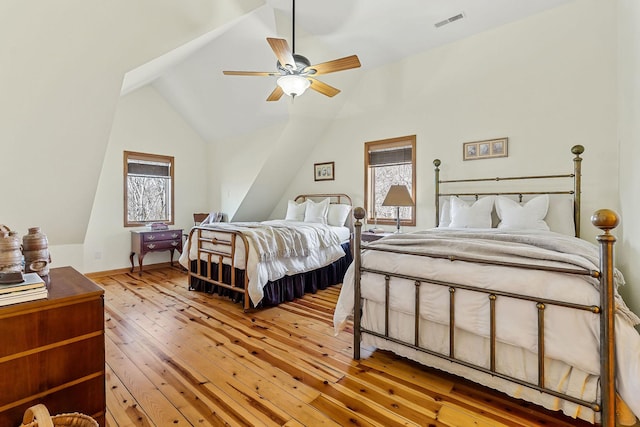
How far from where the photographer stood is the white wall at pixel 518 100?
3.04m

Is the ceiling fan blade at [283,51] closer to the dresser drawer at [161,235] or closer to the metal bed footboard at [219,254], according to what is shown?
the metal bed footboard at [219,254]

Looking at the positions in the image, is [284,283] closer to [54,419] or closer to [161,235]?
[54,419]

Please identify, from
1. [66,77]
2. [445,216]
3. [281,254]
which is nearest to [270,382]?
[281,254]

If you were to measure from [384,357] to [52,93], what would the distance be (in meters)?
3.52

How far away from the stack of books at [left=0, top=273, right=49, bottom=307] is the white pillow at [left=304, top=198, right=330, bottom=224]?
3.67 metres

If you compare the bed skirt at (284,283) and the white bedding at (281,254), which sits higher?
the white bedding at (281,254)

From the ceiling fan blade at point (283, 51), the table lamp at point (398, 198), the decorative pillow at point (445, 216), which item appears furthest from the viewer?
the table lamp at point (398, 198)

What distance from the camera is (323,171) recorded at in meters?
5.44

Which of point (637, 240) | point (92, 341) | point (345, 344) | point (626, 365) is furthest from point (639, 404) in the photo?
point (92, 341)

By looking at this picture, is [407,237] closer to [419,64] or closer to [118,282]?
[419,64]

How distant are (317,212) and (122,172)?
331cm

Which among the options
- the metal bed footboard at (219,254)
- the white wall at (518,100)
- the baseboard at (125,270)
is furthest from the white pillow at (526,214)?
the baseboard at (125,270)

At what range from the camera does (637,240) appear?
1743 millimetres

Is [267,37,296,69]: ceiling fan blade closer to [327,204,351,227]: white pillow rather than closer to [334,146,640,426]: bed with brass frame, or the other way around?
[334,146,640,426]: bed with brass frame
